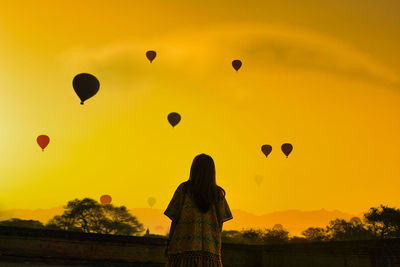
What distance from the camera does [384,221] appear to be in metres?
35.2

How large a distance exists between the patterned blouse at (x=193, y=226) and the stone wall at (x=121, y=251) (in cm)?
667

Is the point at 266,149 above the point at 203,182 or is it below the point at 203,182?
above

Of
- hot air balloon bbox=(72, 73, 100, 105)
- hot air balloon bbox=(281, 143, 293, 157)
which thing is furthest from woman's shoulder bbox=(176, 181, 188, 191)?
hot air balloon bbox=(281, 143, 293, 157)

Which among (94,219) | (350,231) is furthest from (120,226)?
(350,231)

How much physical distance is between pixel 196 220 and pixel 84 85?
9812 mm

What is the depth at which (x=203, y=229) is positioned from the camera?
10.0ft

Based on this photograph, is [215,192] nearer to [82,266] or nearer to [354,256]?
[354,256]

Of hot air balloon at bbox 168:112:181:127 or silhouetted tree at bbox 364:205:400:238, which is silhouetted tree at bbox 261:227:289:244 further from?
hot air balloon at bbox 168:112:181:127

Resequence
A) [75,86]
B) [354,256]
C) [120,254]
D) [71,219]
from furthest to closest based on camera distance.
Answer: [71,219]
[75,86]
[120,254]
[354,256]

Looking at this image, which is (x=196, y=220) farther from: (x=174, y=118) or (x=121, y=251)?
(x=174, y=118)


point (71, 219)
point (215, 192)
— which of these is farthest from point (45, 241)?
point (71, 219)

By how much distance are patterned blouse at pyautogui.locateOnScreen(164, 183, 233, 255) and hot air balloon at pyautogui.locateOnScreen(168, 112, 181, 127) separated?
12160mm

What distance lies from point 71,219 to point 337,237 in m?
31.4

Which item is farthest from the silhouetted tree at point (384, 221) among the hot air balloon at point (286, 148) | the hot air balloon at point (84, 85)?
the hot air balloon at point (84, 85)
